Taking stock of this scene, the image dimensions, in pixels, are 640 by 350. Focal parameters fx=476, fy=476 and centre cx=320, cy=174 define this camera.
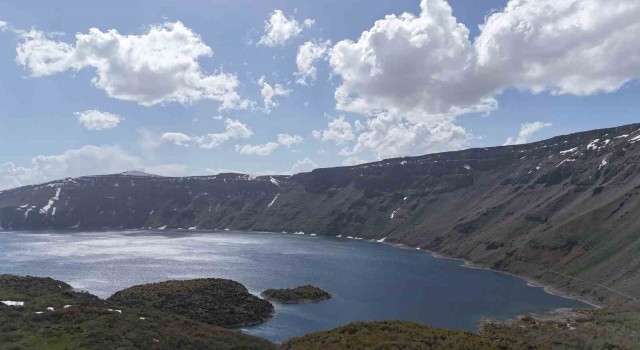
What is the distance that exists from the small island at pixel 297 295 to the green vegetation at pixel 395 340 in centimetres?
5299

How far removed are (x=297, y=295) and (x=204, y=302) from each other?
29.2 metres

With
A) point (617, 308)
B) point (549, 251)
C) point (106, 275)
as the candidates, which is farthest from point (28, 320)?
point (549, 251)

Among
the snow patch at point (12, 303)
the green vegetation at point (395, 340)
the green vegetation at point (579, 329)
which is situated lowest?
the green vegetation at point (579, 329)

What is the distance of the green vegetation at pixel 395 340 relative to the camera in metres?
71.8

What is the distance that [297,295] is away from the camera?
14075 centimetres

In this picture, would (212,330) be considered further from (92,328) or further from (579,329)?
(579,329)

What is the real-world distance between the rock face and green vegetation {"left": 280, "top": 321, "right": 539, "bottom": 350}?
35120 mm

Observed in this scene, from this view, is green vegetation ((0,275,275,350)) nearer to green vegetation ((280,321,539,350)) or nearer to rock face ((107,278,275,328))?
green vegetation ((280,321,539,350))

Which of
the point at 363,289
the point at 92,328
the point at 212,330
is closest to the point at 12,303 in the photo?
the point at 92,328

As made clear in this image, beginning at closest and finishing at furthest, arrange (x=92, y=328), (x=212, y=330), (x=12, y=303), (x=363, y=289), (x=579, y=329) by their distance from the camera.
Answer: (x=92, y=328), (x=12, y=303), (x=212, y=330), (x=579, y=329), (x=363, y=289)

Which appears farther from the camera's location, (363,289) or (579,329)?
(363,289)

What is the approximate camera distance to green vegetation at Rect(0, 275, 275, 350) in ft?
226

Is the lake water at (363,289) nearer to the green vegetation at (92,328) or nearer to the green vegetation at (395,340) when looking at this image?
the green vegetation at (92,328)

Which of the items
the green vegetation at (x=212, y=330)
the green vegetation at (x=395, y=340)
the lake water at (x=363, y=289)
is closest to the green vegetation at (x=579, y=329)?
the green vegetation at (x=212, y=330)
